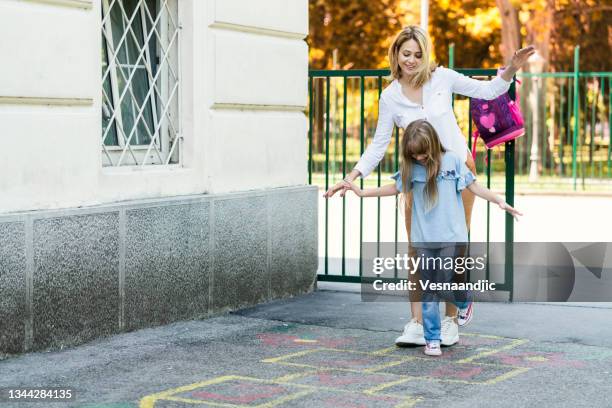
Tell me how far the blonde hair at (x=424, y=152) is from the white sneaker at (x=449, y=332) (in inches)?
29.1

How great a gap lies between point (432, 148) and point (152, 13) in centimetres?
224

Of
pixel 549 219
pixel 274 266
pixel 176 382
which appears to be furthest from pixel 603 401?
pixel 549 219

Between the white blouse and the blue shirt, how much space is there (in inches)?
10.9

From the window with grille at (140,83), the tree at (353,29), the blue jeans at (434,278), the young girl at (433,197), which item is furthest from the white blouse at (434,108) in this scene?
the tree at (353,29)

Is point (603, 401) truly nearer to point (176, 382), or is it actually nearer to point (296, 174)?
point (176, 382)

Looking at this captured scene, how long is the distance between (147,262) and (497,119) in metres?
2.47

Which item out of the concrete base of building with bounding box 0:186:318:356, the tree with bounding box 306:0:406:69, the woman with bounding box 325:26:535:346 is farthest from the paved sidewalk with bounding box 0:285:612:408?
the tree with bounding box 306:0:406:69

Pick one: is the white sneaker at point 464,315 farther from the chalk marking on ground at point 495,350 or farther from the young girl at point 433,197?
the young girl at point 433,197

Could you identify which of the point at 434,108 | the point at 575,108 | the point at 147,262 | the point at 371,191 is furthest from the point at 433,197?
the point at 575,108

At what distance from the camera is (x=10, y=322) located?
623 cm

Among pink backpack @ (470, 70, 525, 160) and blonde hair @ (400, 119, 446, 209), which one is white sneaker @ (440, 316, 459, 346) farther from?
pink backpack @ (470, 70, 525, 160)

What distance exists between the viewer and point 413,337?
22.1ft

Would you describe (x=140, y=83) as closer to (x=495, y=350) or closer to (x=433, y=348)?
(x=433, y=348)

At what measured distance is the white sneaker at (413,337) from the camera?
265 inches
